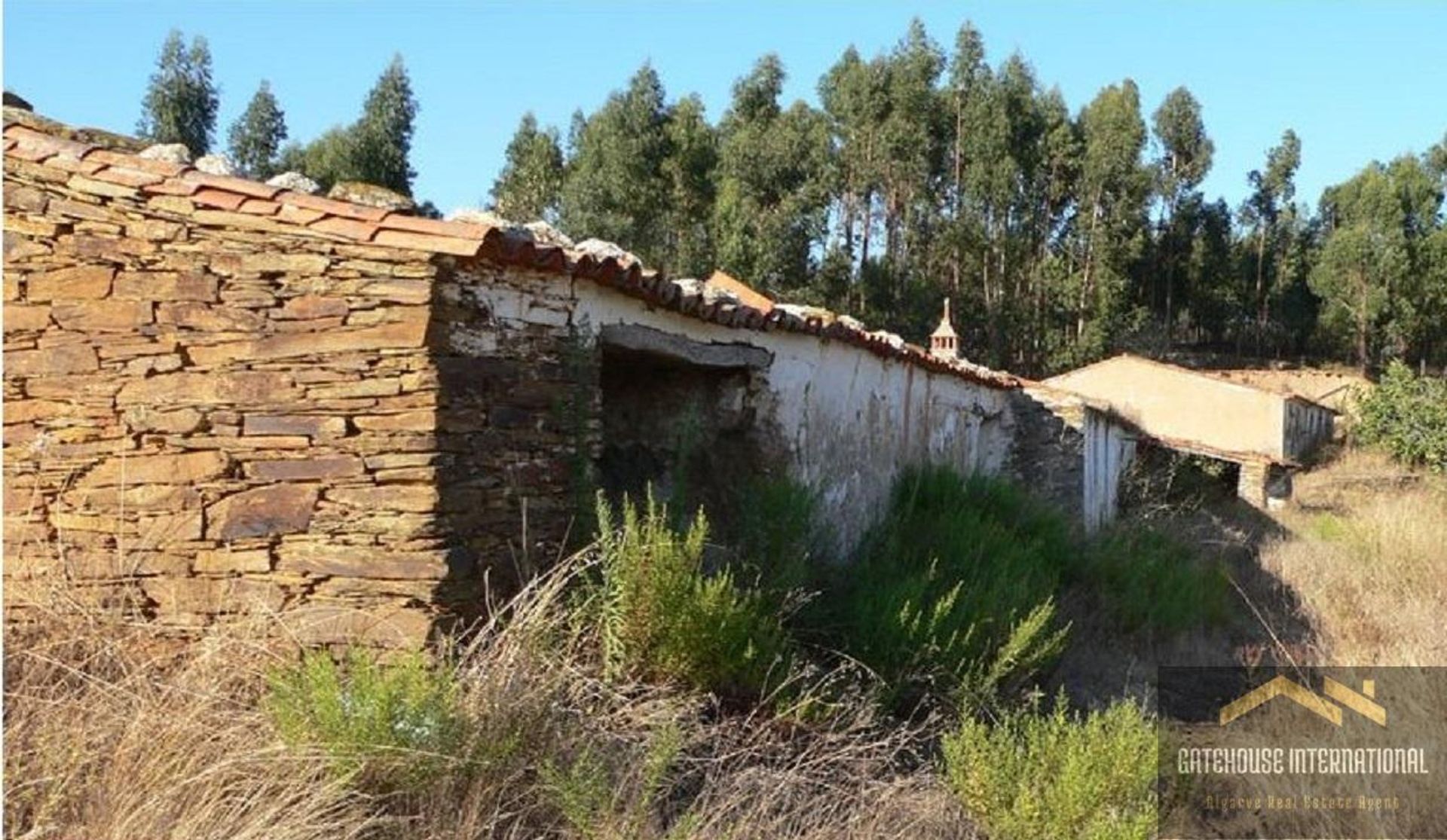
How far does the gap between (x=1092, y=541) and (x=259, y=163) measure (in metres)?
21.2

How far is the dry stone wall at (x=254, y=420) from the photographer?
4.50 meters

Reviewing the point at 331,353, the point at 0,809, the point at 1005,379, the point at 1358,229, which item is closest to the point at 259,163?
the point at 1005,379

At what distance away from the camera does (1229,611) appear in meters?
9.48

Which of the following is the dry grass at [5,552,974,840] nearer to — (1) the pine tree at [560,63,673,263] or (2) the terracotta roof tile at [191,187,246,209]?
(2) the terracotta roof tile at [191,187,246,209]

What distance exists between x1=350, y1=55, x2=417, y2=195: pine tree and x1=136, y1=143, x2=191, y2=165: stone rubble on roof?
1976 cm

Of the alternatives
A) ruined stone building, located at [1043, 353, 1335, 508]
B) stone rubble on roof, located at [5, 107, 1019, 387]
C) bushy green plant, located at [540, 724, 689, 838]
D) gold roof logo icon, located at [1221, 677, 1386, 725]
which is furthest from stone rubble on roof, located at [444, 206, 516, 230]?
ruined stone building, located at [1043, 353, 1335, 508]

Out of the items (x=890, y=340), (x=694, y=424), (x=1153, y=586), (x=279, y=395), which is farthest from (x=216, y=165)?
(x=1153, y=586)

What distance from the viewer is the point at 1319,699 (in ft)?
21.3

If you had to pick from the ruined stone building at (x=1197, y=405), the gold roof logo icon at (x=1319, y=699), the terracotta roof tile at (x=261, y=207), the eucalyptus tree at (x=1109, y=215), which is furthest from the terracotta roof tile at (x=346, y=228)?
the eucalyptus tree at (x=1109, y=215)

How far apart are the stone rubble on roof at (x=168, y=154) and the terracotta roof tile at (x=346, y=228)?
1.04 metres

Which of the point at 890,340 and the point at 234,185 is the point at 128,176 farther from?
the point at 890,340

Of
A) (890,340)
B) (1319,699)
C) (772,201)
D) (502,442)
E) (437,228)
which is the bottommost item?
(1319,699)

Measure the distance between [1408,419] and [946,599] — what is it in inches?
872

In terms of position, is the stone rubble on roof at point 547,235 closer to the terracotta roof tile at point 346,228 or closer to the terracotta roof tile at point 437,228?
the terracotta roof tile at point 437,228
